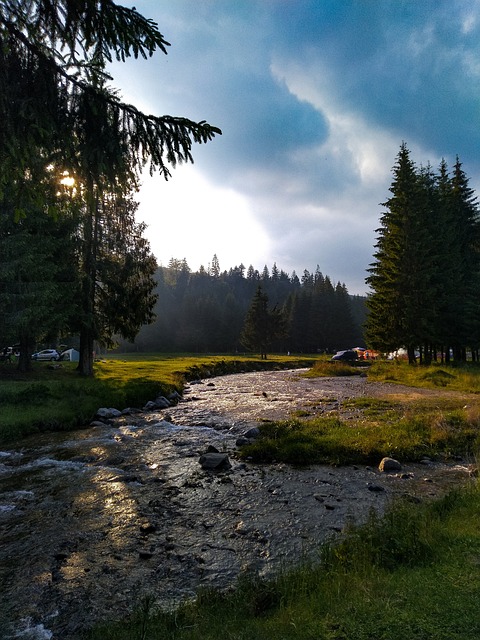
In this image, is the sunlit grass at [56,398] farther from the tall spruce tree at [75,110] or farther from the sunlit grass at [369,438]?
the tall spruce tree at [75,110]

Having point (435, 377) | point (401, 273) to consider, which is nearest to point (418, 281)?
point (401, 273)

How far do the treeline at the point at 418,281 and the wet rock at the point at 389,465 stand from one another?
27.0 m

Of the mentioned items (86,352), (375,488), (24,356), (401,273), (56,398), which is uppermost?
(401,273)

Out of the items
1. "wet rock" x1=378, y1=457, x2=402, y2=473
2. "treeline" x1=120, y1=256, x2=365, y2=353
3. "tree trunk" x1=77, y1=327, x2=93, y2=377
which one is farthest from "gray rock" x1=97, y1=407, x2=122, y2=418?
"treeline" x1=120, y1=256, x2=365, y2=353

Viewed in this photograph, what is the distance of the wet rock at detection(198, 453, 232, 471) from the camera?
10.4 meters

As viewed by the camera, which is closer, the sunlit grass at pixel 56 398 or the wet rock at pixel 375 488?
the wet rock at pixel 375 488

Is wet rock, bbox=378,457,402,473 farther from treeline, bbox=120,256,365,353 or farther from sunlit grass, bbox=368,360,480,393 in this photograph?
treeline, bbox=120,256,365,353

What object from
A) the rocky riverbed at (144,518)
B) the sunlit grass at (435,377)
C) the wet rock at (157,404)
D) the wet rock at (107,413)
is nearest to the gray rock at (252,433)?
the rocky riverbed at (144,518)

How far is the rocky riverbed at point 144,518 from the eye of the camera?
5070mm

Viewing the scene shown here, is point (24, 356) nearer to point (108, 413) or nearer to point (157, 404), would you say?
point (157, 404)

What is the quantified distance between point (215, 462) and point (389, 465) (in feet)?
15.7

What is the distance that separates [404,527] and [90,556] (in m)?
5.01

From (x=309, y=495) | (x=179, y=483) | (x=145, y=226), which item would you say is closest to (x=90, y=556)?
(x=179, y=483)

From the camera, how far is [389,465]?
32.8ft
